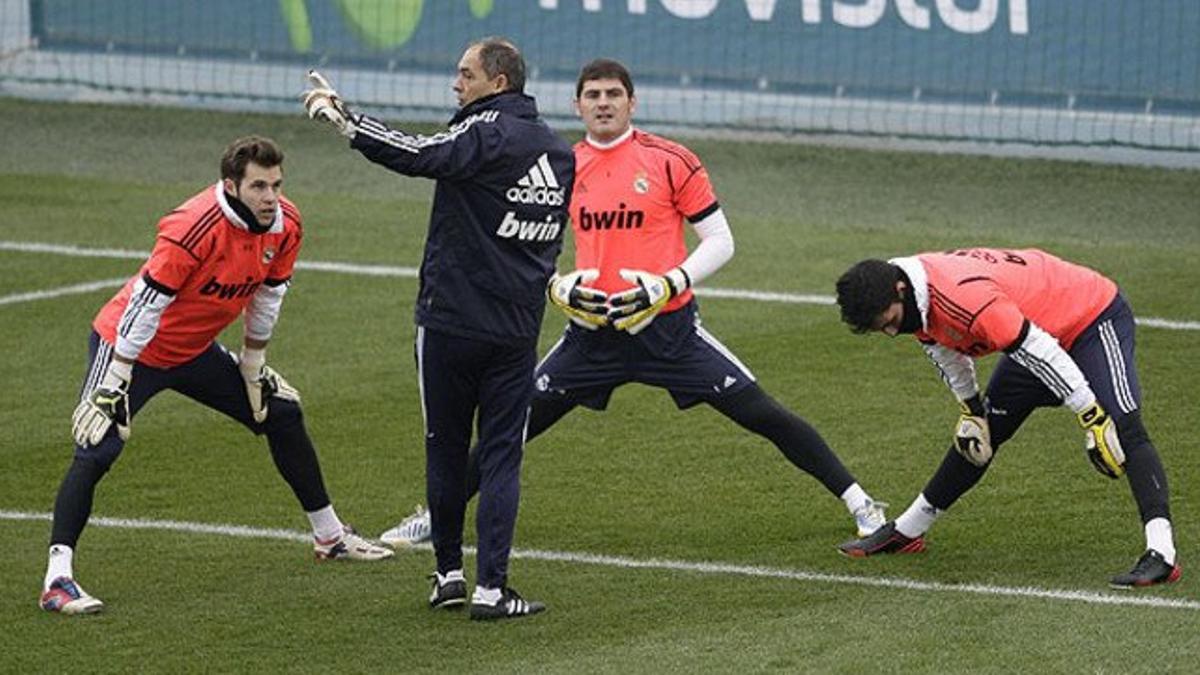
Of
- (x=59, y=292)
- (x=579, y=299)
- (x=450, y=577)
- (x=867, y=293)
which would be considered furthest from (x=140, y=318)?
(x=59, y=292)

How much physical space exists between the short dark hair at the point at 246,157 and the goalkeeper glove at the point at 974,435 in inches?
114

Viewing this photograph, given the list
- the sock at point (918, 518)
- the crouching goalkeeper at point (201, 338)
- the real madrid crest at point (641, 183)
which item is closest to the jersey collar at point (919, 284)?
the sock at point (918, 518)

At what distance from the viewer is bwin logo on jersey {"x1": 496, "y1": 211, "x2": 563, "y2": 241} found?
9.14 m

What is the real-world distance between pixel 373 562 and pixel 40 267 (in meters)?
6.90

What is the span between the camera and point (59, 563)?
31.4ft

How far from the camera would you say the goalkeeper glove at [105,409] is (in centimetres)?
945

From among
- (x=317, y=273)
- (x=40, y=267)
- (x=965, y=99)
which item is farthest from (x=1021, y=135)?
(x=40, y=267)

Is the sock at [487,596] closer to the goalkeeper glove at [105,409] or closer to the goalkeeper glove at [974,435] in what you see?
the goalkeeper glove at [105,409]

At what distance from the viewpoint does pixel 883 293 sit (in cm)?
938

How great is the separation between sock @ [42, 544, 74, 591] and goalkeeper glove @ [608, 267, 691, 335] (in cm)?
242

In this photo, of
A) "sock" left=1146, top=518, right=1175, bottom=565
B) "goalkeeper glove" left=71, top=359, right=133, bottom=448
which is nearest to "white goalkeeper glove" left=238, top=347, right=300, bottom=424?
"goalkeeper glove" left=71, top=359, right=133, bottom=448

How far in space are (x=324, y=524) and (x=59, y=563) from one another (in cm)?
121

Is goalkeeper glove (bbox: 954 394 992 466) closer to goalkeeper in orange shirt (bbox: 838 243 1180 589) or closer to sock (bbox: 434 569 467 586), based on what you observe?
goalkeeper in orange shirt (bbox: 838 243 1180 589)

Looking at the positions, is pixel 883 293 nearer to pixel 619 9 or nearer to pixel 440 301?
pixel 440 301
